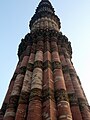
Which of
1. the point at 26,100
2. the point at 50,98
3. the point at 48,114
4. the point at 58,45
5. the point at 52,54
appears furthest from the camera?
the point at 58,45

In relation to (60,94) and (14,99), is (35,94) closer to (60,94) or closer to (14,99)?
(60,94)

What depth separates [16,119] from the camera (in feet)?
28.4

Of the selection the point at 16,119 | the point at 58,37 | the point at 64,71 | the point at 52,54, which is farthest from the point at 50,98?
the point at 58,37

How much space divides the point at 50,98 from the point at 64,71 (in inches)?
140

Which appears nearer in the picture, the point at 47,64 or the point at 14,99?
the point at 14,99

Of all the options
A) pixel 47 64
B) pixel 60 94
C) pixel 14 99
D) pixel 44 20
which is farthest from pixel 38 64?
pixel 44 20

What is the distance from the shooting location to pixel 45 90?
987 centimetres

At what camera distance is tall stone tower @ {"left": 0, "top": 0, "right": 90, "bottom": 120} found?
28.8 feet

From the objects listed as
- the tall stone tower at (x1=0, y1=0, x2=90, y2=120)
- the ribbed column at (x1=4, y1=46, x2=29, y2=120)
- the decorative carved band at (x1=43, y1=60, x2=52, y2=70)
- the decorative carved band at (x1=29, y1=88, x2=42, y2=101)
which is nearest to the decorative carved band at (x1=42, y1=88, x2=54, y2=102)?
the tall stone tower at (x1=0, y1=0, x2=90, y2=120)

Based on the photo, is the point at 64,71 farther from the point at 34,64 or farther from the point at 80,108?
the point at 80,108

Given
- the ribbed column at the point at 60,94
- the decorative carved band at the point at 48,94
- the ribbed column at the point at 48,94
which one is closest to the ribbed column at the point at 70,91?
the ribbed column at the point at 60,94

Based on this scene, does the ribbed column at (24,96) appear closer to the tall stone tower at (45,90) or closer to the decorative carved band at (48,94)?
the tall stone tower at (45,90)

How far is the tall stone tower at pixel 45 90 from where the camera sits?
877 centimetres

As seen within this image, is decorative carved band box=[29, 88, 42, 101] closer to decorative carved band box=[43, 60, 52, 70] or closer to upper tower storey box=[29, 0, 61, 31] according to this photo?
decorative carved band box=[43, 60, 52, 70]
